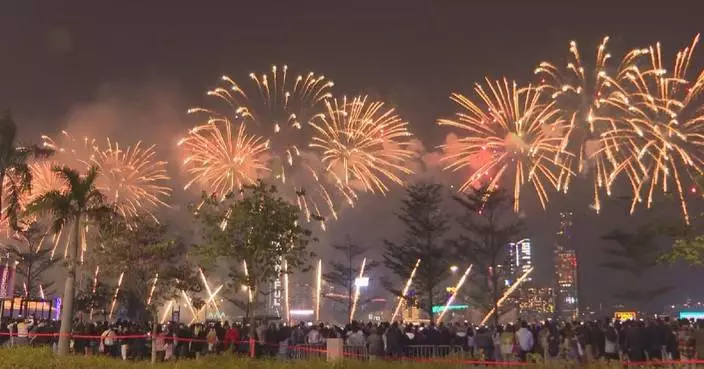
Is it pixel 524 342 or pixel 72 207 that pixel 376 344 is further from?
pixel 72 207

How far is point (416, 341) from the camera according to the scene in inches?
891

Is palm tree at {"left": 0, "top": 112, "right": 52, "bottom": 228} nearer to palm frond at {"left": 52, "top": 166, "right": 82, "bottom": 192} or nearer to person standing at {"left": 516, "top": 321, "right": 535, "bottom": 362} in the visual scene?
palm frond at {"left": 52, "top": 166, "right": 82, "bottom": 192}

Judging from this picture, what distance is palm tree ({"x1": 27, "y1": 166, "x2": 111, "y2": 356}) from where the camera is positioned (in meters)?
19.4

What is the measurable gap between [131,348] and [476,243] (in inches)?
1148

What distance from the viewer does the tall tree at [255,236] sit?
67.6 feet

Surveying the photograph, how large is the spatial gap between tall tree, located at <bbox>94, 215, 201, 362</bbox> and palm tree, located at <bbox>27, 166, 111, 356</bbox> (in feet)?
13.6

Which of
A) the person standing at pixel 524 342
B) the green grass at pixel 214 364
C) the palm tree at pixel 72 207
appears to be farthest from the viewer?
the person standing at pixel 524 342

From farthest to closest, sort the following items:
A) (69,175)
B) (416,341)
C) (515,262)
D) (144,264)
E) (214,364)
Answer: (515,262), (144,264), (416,341), (69,175), (214,364)

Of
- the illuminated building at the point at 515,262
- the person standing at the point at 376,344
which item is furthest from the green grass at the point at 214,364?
the illuminated building at the point at 515,262

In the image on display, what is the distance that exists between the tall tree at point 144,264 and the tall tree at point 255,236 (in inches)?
154

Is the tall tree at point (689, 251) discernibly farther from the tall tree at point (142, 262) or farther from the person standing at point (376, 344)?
the tall tree at point (142, 262)

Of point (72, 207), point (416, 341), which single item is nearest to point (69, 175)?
point (72, 207)

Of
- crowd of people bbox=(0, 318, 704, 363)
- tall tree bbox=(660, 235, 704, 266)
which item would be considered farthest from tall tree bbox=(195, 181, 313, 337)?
tall tree bbox=(660, 235, 704, 266)

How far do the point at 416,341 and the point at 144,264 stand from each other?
38.6 ft
